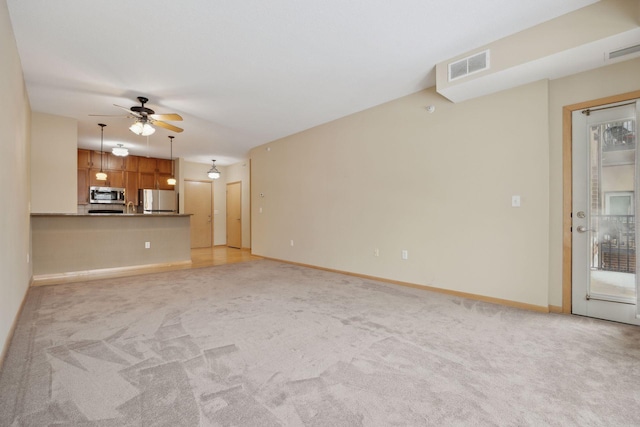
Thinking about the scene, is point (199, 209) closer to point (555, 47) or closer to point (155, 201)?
point (155, 201)

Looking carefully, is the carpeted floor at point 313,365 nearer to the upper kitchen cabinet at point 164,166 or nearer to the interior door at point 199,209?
the interior door at point 199,209

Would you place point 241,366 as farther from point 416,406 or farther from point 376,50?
point 376,50

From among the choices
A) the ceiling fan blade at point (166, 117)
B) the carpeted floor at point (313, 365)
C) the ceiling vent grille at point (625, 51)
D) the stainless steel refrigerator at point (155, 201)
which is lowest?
the carpeted floor at point (313, 365)

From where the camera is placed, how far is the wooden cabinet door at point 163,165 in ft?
27.8

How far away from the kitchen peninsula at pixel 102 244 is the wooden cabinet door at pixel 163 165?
2.95 meters

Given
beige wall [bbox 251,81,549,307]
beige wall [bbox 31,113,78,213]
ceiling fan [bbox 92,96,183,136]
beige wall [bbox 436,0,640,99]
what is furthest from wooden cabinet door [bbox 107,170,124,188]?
beige wall [bbox 436,0,640,99]

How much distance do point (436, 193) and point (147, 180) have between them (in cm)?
776

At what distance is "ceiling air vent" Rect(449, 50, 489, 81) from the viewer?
3.01 meters

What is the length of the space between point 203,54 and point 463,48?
2721 millimetres

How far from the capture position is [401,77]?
3.67m

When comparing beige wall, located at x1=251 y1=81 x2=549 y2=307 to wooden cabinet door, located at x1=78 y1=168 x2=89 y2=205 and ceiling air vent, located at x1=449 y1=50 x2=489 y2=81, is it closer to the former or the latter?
ceiling air vent, located at x1=449 y1=50 x2=489 y2=81

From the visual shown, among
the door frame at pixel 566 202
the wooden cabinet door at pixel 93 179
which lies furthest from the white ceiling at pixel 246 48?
the wooden cabinet door at pixel 93 179

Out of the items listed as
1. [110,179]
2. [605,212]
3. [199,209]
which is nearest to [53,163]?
[110,179]

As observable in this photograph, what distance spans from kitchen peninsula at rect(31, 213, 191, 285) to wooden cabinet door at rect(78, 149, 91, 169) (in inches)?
120
